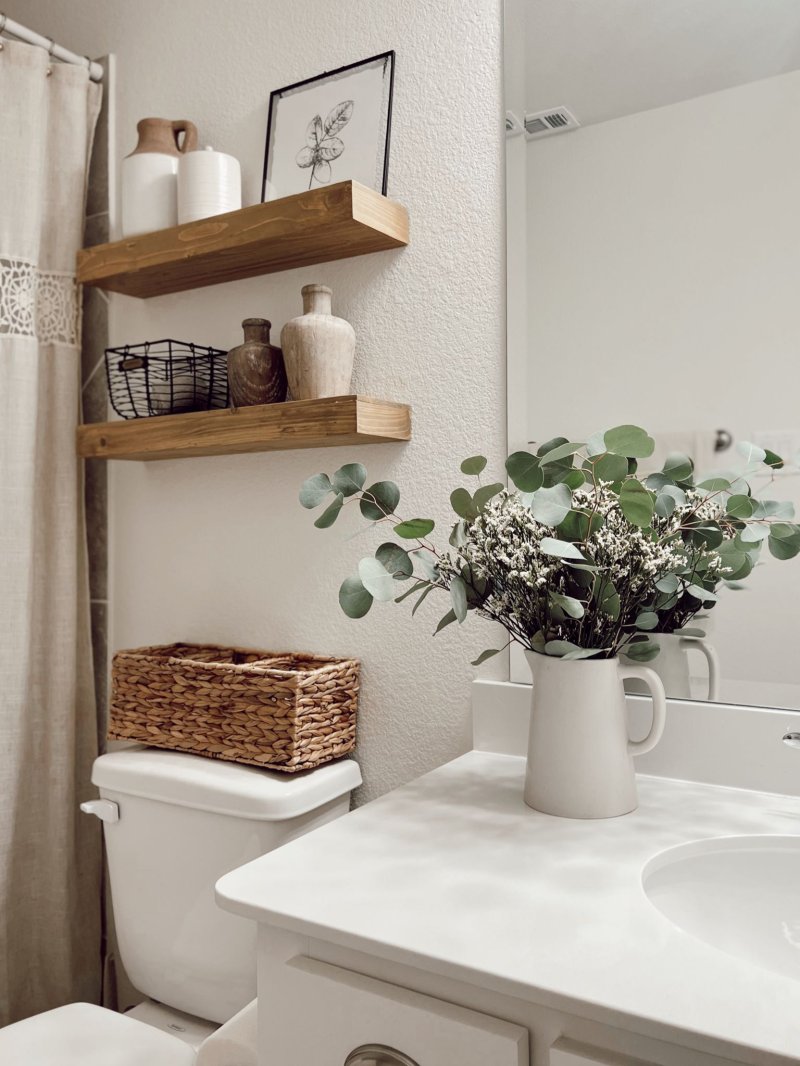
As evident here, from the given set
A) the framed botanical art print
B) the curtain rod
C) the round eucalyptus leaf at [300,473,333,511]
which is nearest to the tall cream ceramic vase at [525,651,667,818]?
the round eucalyptus leaf at [300,473,333,511]

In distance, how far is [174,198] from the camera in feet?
4.93

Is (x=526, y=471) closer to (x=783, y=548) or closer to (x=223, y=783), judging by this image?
(x=783, y=548)

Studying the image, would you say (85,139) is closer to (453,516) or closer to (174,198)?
(174,198)

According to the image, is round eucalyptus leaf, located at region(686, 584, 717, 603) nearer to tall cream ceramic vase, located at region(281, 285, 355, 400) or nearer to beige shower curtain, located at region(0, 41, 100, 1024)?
tall cream ceramic vase, located at region(281, 285, 355, 400)

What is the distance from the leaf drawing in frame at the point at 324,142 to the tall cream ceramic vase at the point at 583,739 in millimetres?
904

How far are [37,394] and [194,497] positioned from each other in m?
0.35

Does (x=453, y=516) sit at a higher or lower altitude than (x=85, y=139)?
lower

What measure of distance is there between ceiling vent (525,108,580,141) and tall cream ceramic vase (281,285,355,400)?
0.38 metres

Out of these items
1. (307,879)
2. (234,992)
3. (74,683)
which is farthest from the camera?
(74,683)

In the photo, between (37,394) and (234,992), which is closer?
(234,992)

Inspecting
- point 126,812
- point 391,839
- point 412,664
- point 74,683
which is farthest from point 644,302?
point 74,683

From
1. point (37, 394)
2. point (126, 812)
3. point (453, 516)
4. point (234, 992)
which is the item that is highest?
point (37, 394)

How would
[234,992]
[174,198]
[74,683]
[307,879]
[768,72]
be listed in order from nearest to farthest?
[307,879]
[768,72]
[234,992]
[174,198]
[74,683]

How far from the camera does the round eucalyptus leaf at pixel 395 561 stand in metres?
0.98
